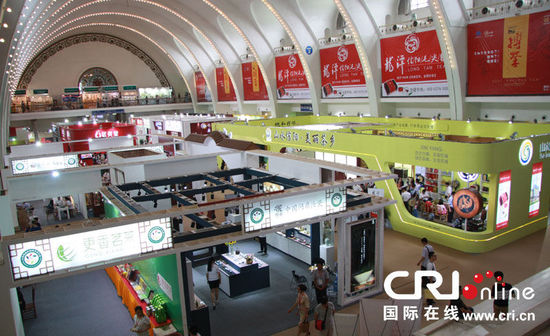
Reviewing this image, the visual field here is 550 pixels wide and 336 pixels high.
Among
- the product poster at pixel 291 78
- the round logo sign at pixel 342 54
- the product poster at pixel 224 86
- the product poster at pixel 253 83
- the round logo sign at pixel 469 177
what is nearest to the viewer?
the round logo sign at pixel 469 177

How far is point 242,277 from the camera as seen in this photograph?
8.79m

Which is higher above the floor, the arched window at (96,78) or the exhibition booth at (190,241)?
the arched window at (96,78)

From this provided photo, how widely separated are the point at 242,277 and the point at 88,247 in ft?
12.7

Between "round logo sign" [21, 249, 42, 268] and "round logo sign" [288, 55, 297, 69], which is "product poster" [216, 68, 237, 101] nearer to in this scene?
"round logo sign" [288, 55, 297, 69]

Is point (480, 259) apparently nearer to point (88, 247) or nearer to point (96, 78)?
point (88, 247)

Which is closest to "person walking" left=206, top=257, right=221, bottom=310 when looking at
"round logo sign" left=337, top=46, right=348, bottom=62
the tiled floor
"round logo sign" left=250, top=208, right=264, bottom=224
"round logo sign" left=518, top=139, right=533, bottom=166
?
"round logo sign" left=250, top=208, right=264, bottom=224

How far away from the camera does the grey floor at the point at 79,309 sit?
777cm

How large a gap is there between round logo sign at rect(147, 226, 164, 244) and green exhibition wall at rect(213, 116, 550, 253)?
753 centimetres

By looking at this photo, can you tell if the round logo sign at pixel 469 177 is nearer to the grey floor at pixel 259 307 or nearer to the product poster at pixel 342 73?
the grey floor at pixel 259 307

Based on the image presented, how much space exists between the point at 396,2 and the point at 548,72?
8.38 meters

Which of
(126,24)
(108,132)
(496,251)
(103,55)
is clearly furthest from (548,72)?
(103,55)

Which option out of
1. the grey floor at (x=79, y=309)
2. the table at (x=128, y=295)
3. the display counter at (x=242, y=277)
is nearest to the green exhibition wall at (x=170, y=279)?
the table at (x=128, y=295)

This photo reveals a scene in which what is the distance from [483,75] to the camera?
619 inches

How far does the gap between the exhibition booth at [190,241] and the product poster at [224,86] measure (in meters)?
23.5
